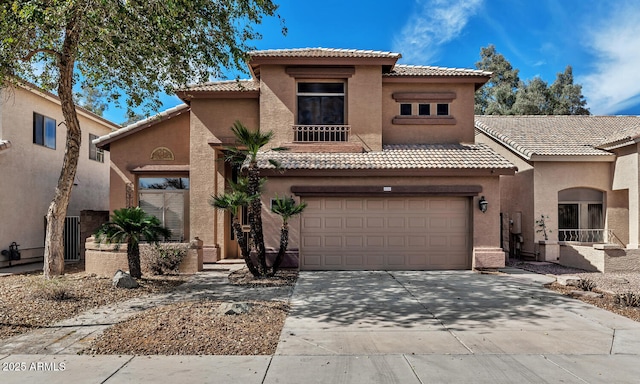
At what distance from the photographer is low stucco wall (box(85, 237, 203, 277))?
1170 cm

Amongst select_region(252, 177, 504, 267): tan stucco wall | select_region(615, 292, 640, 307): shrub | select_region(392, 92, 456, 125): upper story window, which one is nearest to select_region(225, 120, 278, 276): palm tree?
select_region(252, 177, 504, 267): tan stucco wall

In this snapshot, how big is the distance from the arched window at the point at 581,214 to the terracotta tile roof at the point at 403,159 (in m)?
4.25

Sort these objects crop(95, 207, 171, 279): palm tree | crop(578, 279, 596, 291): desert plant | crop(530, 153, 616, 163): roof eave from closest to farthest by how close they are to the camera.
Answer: crop(578, 279, 596, 291): desert plant
crop(95, 207, 171, 279): palm tree
crop(530, 153, 616, 163): roof eave

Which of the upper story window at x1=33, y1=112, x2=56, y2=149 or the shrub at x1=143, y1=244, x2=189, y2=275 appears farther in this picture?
the upper story window at x1=33, y1=112, x2=56, y2=149

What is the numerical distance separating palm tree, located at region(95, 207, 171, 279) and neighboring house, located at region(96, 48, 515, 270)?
3.46 metres

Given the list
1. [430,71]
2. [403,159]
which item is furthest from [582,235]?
[430,71]

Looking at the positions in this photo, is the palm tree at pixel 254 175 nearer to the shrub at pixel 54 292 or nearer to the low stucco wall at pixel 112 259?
the low stucco wall at pixel 112 259

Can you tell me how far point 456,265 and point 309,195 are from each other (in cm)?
530

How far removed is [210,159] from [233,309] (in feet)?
27.0

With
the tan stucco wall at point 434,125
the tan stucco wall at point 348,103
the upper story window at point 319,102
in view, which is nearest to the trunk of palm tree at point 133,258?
the tan stucco wall at point 348,103

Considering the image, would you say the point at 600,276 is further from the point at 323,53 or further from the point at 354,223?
the point at 323,53

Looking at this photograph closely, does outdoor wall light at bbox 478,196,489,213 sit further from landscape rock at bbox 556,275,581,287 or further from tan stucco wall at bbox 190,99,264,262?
tan stucco wall at bbox 190,99,264,262

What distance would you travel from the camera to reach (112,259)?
461 inches

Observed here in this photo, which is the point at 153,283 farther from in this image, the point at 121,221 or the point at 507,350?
the point at 507,350
